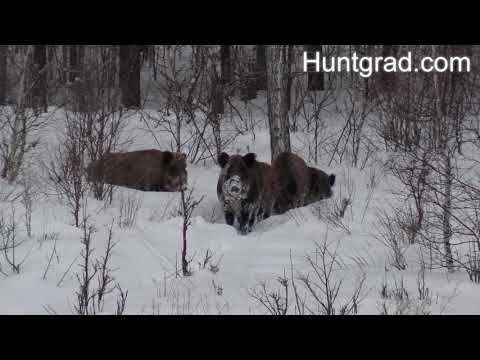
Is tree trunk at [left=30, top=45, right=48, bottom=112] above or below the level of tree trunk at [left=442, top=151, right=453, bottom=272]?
above

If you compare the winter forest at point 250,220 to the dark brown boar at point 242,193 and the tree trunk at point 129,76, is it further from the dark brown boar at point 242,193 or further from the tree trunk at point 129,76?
the tree trunk at point 129,76

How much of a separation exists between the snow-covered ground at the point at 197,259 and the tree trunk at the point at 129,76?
9.64 m

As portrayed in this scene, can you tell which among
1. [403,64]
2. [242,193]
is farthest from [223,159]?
[403,64]

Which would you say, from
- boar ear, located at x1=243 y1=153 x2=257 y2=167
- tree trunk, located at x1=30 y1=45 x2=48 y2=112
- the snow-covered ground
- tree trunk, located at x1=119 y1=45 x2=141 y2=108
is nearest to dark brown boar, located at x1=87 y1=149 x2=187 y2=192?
the snow-covered ground

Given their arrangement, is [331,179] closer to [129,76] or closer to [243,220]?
[243,220]

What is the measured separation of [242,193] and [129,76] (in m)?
11.7

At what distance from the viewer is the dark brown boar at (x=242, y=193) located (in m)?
9.89

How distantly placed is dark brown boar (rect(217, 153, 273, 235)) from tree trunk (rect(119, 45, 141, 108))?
10377mm

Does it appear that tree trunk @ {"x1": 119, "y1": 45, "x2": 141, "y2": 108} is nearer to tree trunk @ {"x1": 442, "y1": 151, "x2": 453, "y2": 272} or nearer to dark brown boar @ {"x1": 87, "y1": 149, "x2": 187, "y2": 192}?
dark brown boar @ {"x1": 87, "y1": 149, "x2": 187, "y2": 192}

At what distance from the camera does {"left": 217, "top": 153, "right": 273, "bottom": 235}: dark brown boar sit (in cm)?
989

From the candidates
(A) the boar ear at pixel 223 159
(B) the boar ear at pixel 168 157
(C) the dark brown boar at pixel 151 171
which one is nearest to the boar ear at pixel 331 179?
(A) the boar ear at pixel 223 159

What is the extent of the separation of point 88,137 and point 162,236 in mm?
3523
